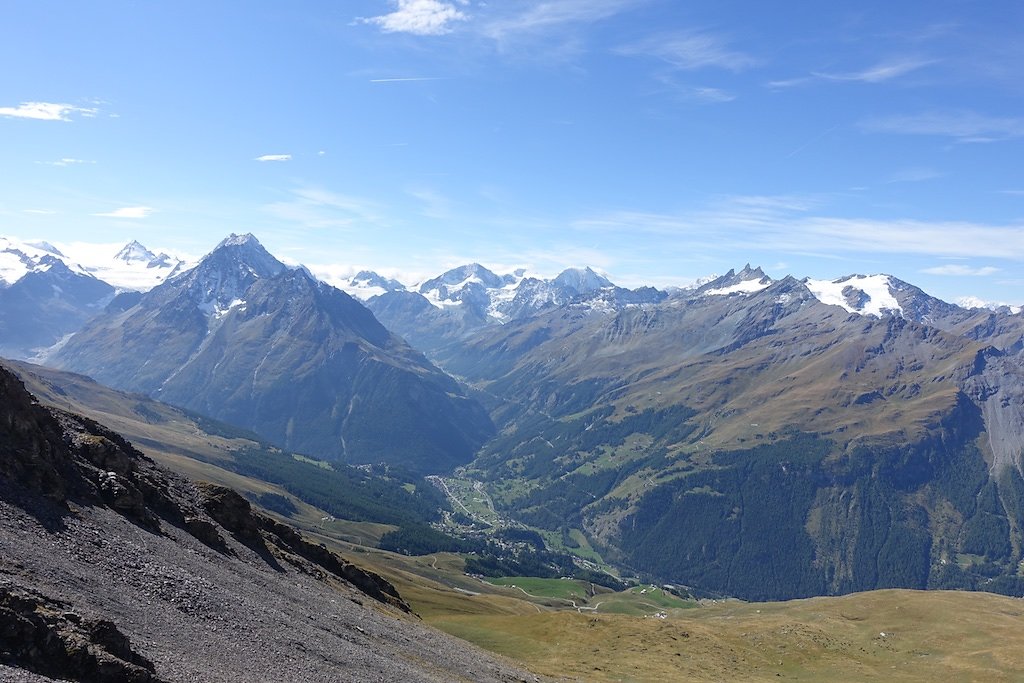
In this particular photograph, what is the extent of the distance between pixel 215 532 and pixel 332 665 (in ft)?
84.2

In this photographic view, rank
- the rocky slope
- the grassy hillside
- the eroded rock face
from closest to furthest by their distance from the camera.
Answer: the eroded rock face, the rocky slope, the grassy hillside

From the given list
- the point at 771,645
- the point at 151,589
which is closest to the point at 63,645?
the point at 151,589

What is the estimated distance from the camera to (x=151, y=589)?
4388 cm

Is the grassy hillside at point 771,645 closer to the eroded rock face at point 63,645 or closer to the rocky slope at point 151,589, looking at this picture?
the rocky slope at point 151,589

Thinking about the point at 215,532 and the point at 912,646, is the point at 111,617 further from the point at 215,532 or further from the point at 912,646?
the point at 912,646

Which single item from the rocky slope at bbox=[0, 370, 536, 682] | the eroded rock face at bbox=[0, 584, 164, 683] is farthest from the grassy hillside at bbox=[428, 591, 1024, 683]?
the eroded rock face at bbox=[0, 584, 164, 683]

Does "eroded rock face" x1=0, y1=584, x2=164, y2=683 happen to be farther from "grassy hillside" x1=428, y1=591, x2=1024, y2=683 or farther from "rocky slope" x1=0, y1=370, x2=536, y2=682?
"grassy hillside" x1=428, y1=591, x2=1024, y2=683

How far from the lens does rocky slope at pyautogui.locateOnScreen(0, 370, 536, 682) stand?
32188mm

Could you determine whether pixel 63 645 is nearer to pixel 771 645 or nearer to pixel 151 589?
pixel 151 589

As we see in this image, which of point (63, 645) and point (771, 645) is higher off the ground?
point (63, 645)

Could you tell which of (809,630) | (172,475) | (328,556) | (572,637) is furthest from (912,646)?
(172,475)

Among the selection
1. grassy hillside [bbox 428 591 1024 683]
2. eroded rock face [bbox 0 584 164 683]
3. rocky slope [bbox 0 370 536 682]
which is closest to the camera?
eroded rock face [bbox 0 584 164 683]

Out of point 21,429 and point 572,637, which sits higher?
point 21,429

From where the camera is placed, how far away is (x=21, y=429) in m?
52.0
